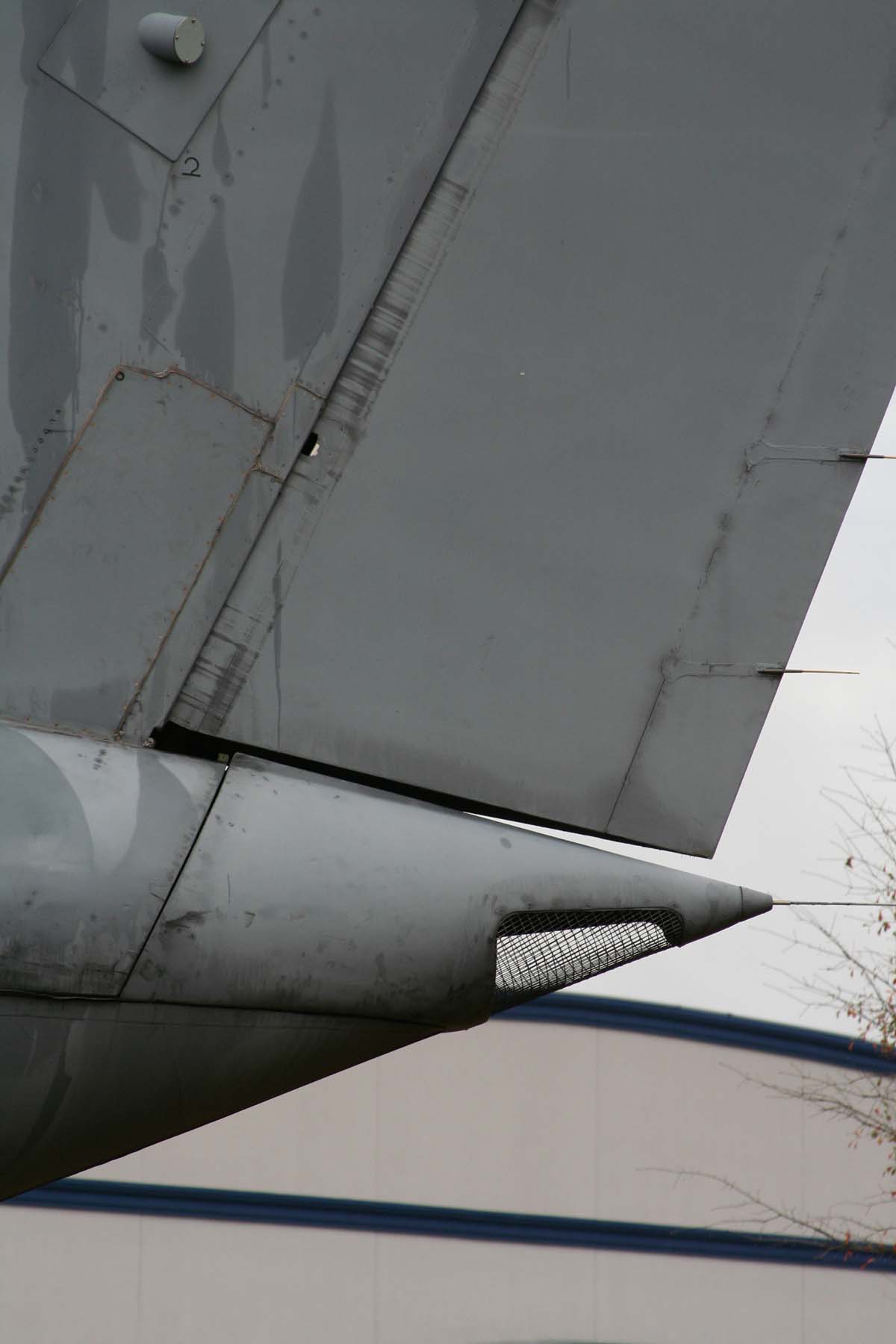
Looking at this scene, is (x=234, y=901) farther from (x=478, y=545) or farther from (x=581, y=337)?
(x=581, y=337)

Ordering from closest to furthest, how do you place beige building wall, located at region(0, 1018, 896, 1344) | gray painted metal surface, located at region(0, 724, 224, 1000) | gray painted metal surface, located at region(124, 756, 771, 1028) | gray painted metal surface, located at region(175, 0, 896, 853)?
1. gray painted metal surface, located at region(0, 724, 224, 1000)
2. gray painted metal surface, located at region(124, 756, 771, 1028)
3. gray painted metal surface, located at region(175, 0, 896, 853)
4. beige building wall, located at region(0, 1018, 896, 1344)

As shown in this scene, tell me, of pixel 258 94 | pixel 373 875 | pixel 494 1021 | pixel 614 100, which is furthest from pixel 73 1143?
pixel 494 1021

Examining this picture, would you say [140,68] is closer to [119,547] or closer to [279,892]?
[119,547]

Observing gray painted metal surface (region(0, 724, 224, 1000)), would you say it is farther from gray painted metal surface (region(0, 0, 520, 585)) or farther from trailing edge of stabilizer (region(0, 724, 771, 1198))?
gray painted metal surface (region(0, 0, 520, 585))

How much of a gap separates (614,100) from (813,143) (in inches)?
16.1

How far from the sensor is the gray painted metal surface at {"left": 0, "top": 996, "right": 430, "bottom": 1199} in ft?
8.83

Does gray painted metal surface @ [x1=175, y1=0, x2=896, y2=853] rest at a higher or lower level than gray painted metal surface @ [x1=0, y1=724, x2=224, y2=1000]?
higher

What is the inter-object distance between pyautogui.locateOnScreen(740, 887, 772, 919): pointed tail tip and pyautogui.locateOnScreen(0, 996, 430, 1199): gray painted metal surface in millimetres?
719

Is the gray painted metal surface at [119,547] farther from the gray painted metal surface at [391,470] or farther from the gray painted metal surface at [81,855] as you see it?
the gray painted metal surface at [81,855]

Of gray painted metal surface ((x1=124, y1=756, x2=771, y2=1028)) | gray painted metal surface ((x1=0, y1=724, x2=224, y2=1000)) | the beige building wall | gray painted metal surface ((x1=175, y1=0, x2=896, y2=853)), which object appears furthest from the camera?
the beige building wall

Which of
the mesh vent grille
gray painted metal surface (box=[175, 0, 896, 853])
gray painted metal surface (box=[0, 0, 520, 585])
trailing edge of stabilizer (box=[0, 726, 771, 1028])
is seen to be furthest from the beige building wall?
gray painted metal surface (box=[0, 0, 520, 585])

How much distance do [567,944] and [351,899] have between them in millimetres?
532

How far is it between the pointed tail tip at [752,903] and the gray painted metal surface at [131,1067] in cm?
72

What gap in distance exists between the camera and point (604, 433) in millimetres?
3084
